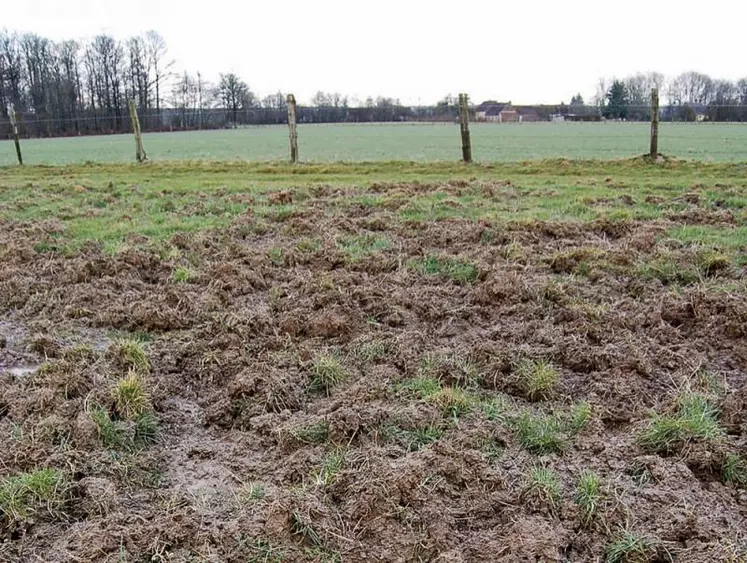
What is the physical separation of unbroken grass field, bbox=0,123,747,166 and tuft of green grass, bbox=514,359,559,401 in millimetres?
14189

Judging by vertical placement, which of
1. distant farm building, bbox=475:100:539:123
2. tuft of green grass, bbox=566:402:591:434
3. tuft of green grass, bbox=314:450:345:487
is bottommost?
tuft of green grass, bbox=314:450:345:487

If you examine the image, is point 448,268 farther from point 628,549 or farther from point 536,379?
point 628,549

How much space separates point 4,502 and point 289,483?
117cm

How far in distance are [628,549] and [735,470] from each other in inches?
32.8

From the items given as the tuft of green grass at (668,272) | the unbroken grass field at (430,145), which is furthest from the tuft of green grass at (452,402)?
the unbroken grass field at (430,145)

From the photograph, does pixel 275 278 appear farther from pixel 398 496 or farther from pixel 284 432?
pixel 398 496

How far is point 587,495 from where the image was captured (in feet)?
8.09

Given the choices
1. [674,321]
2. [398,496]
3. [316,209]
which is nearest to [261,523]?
[398,496]

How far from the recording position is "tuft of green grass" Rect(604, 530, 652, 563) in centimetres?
216

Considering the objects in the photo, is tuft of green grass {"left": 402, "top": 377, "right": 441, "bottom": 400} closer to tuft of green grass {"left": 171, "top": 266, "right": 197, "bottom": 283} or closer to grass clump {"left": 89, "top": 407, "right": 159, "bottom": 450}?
grass clump {"left": 89, "top": 407, "right": 159, "bottom": 450}

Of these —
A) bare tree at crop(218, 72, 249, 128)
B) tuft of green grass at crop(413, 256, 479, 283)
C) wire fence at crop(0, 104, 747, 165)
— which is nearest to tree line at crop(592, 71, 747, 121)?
wire fence at crop(0, 104, 747, 165)

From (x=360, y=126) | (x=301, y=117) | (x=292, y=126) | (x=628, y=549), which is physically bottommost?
(x=628, y=549)

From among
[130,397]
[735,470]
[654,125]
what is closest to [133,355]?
[130,397]

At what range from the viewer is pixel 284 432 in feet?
9.90
